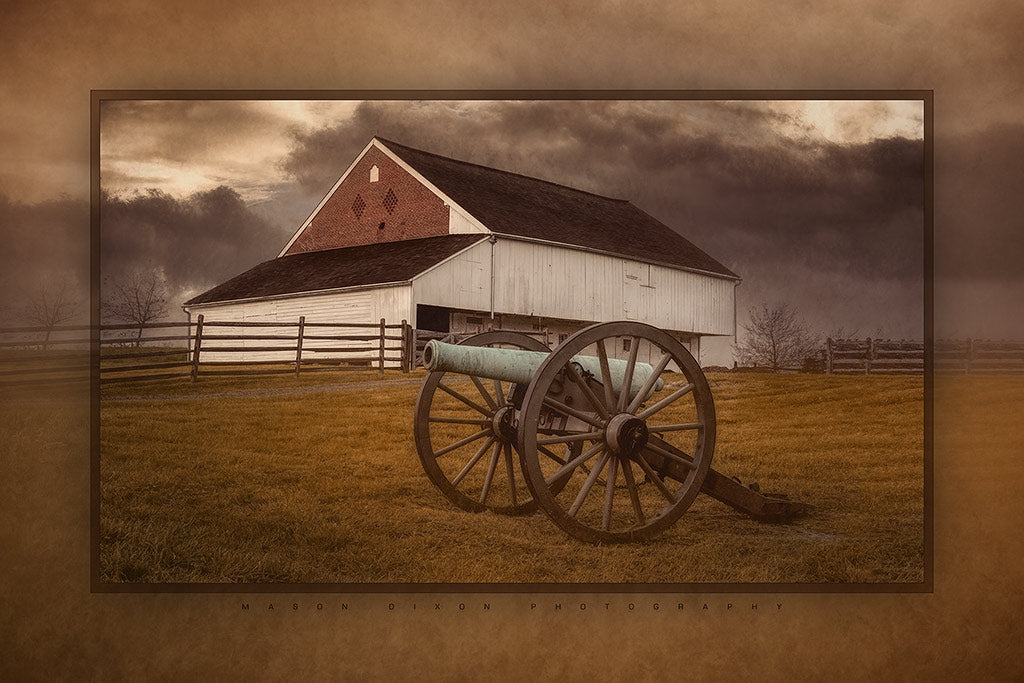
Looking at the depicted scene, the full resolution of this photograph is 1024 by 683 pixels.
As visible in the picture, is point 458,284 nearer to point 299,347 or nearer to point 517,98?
point 299,347

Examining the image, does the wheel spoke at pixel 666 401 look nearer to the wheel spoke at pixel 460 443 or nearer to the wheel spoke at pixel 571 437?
the wheel spoke at pixel 571 437

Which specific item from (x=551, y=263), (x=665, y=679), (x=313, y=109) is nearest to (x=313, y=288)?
(x=313, y=109)

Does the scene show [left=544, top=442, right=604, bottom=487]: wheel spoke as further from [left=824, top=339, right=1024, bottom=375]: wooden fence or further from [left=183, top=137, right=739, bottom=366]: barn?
[left=824, top=339, right=1024, bottom=375]: wooden fence

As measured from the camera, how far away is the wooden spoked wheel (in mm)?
5113

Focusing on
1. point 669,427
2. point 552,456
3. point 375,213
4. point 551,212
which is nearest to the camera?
point 669,427

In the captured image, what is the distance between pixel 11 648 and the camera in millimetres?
5098

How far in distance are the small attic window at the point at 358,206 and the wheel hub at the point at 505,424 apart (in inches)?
60.0

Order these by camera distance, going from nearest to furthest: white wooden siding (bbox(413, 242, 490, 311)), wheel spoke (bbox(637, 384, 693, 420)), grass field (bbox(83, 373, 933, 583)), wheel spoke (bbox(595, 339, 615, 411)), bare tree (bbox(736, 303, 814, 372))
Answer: wheel spoke (bbox(595, 339, 615, 411)) < wheel spoke (bbox(637, 384, 693, 420)) < grass field (bbox(83, 373, 933, 583)) < bare tree (bbox(736, 303, 814, 372)) < white wooden siding (bbox(413, 242, 490, 311))

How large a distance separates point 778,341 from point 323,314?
2772mm

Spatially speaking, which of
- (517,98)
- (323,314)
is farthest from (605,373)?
(323,314)

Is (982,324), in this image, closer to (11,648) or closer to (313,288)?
(313,288)

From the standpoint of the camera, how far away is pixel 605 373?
4574mm

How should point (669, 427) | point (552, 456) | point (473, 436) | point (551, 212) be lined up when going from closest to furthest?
point (669, 427) < point (552, 456) < point (473, 436) < point (551, 212)

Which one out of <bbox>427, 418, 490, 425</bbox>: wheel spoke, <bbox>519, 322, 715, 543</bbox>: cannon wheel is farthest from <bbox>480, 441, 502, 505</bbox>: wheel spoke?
<bbox>519, 322, 715, 543</bbox>: cannon wheel
